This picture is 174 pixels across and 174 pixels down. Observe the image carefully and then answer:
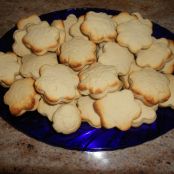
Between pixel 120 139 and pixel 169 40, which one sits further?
pixel 169 40

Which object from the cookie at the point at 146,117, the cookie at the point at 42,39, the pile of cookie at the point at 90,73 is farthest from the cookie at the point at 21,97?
the cookie at the point at 146,117

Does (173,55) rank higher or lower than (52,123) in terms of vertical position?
higher

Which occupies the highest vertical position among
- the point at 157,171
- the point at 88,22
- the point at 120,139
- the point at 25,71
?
the point at 88,22

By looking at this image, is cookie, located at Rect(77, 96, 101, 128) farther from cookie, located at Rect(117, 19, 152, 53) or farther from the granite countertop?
cookie, located at Rect(117, 19, 152, 53)

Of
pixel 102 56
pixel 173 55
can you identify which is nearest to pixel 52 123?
pixel 102 56

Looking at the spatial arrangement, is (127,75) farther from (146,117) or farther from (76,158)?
(76,158)

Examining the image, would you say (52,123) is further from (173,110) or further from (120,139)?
(173,110)
